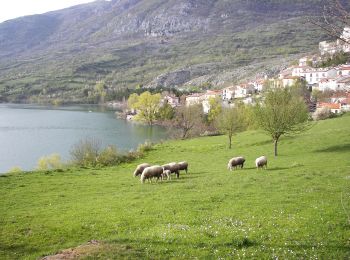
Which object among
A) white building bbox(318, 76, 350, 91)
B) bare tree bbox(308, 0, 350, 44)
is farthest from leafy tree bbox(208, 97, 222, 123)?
bare tree bbox(308, 0, 350, 44)

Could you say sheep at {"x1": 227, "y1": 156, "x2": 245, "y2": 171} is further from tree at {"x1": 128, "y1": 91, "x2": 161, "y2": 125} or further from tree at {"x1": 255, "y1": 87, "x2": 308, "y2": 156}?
tree at {"x1": 128, "y1": 91, "x2": 161, "y2": 125}

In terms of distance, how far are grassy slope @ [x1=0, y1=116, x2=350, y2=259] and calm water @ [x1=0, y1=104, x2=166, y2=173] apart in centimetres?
4185

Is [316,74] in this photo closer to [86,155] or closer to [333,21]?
[86,155]

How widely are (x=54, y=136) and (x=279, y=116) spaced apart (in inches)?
2706

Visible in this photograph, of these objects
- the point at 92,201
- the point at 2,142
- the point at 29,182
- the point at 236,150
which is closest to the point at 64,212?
the point at 92,201

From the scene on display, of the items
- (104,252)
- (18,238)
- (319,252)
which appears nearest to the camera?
(319,252)

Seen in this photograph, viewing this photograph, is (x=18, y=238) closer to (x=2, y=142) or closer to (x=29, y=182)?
(x=29, y=182)

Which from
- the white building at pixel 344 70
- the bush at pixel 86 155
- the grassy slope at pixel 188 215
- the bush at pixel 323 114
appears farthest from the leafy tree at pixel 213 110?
the grassy slope at pixel 188 215

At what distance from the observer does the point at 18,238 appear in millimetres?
15867

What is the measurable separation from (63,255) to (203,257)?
16.4ft

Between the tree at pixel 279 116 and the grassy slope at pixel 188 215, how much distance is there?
806cm

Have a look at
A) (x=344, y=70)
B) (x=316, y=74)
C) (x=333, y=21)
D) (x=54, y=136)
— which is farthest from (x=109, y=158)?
(x=316, y=74)

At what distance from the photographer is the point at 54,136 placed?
311 feet

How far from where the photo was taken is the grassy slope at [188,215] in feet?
41.2
